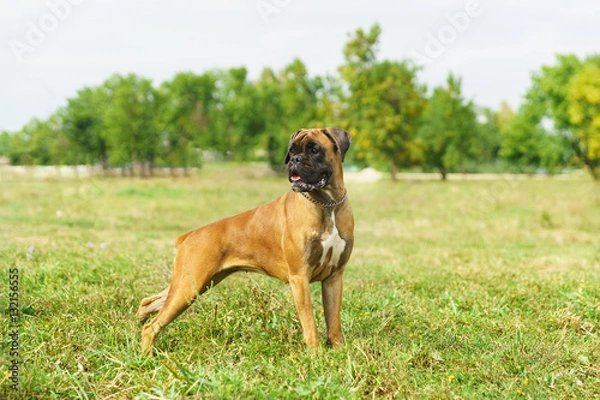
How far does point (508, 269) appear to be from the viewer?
850 centimetres

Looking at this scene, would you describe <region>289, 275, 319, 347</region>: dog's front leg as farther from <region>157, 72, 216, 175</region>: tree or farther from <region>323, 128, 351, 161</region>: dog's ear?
<region>157, 72, 216, 175</region>: tree

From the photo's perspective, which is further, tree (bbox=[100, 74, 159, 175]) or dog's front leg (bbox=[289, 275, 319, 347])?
tree (bbox=[100, 74, 159, 175])

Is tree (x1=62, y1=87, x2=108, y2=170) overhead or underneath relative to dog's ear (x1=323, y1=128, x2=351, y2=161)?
overhead

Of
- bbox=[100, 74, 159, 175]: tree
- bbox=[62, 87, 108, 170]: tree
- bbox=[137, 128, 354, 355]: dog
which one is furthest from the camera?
bbox=[62, 87, 108, 170]: tree

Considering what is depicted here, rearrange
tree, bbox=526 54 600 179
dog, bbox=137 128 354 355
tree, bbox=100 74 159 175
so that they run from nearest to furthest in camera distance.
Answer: dog, bbox=137 128 354 355 → tree, bbox=100 74 159 175 → tree, bbox=526 54 600 179

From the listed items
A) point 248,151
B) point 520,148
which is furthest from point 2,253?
point 520,148

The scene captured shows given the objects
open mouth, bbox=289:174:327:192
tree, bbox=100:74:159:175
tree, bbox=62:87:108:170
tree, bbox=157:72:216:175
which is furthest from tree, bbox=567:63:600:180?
tree, bbox=62:87:108:170

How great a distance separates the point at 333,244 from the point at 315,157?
74 cm

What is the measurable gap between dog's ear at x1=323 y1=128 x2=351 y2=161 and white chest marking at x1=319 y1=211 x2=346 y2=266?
0.54 metres

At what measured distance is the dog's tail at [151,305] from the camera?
5031mm

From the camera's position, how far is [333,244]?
4355mm

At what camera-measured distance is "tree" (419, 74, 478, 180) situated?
3838cm

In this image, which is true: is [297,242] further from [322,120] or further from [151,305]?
[322,120]

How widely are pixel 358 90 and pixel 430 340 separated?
32.4 meters
